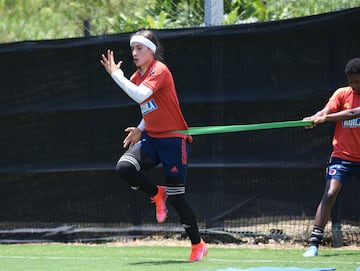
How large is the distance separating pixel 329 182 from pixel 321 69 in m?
1.64

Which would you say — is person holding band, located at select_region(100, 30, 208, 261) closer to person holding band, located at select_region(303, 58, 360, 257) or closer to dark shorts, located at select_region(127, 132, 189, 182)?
dark shorts, located at select_region(127, 132, 189, 182)

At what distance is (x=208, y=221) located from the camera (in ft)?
32.1

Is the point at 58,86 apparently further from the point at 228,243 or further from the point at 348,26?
the point at 348,26

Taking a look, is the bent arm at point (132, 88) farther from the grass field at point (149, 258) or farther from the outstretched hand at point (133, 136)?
the grass field at point (149, 258)

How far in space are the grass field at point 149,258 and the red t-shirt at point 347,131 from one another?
39.2 inches

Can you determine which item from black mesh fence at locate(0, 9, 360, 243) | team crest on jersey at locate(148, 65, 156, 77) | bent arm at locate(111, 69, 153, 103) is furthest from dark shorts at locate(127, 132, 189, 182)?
black mesh fence at locate(0, 9, 360, 243)

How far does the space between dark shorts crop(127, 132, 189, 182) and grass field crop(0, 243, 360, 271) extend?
0.85 meters

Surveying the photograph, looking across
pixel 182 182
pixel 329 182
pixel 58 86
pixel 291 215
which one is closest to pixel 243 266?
pixel 182 182

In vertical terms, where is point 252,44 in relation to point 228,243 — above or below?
above

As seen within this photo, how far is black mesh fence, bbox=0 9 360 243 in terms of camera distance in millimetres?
9359

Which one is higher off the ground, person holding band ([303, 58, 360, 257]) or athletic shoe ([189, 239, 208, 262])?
person holding band ([303, 58, 360, 257])

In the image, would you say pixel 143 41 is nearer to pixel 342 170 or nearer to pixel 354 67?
pixel 354 67

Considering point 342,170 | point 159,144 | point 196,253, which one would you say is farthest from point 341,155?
point 159,144

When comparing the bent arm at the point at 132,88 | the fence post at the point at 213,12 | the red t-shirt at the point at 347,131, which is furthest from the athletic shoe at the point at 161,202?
the fence post at the point at 213,12
